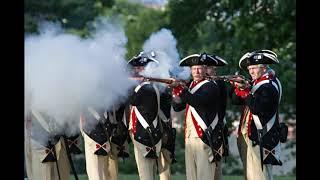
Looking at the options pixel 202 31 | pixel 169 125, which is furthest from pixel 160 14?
pixel 169 125

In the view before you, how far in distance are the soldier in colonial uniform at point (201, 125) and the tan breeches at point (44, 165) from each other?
1028mm

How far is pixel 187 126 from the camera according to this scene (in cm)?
960

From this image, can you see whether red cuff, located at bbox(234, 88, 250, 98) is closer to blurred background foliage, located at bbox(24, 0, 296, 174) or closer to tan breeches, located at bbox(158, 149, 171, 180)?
tan breeches, located at bbox(158, 149, 171, 180)

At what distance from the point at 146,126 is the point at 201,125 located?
450mm

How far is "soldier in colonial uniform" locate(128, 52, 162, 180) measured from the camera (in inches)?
378

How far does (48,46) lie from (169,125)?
118cm

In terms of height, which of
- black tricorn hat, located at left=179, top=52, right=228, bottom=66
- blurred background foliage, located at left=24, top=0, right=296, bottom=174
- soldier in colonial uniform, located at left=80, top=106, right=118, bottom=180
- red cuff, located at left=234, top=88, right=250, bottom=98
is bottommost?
soldier in colonial uniform, located at left=80, top=106, right=118, bottom=180

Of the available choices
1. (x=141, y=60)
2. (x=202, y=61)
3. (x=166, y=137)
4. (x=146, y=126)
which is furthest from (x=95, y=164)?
(x=202, y=61)

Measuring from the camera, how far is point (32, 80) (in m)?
9.56

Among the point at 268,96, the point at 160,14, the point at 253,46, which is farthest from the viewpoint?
the point at 160,14

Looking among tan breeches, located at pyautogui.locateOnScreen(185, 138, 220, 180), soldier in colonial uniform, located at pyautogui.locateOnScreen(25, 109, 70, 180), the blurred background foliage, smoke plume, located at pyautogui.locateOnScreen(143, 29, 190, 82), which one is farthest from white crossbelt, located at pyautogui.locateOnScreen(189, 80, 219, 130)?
the blurred background foliage

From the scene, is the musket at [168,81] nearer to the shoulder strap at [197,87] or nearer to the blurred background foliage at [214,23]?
the shoulder strap at [197,87]

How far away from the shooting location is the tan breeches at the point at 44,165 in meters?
9.63
